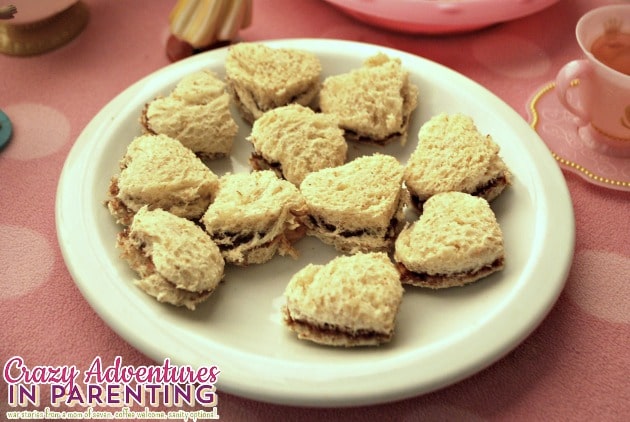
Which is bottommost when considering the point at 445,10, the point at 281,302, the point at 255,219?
the point at 281,302

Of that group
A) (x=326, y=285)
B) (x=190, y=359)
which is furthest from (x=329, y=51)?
(x=190, y=359)

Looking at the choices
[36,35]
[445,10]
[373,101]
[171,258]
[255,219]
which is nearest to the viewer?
[171,258]

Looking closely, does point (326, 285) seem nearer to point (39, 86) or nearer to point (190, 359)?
point (190, 359)

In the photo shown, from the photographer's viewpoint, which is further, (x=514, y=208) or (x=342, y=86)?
(x=342, y=86)

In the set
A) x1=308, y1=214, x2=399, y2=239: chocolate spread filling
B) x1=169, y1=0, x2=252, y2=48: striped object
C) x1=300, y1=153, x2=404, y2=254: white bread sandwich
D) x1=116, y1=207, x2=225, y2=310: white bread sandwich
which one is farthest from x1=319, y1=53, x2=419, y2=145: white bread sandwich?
x1=116, y1=207, x2=225, y2=310: white bread sandwich

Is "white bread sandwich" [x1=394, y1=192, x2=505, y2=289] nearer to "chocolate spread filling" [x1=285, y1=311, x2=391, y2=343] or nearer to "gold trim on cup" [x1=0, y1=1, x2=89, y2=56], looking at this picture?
"chocolate spread filling" [x1=285, y1=311, x2=391, y2=343]

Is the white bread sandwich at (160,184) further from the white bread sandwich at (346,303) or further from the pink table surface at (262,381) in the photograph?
the white bread sandwich at (346,303)

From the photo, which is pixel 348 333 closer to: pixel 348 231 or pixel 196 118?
pixel 348 231

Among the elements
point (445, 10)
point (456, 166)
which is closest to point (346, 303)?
point (456, 166)
